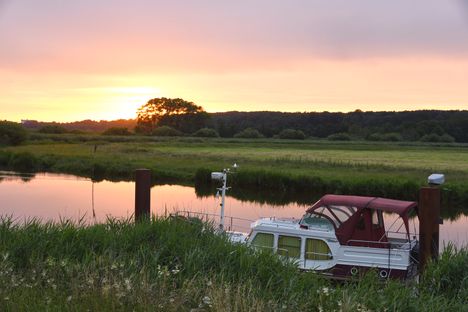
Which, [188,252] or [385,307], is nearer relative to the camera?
[385,307]

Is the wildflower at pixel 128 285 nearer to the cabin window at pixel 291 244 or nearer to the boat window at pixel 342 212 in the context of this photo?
the cabin window at pixel 291 244

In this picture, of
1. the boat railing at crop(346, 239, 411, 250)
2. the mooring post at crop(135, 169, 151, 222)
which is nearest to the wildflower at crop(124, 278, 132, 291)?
the mooring post at crop(135, 169, 151, 222)

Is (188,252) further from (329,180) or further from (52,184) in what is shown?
(52,184)

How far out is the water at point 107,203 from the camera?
71.1 ft

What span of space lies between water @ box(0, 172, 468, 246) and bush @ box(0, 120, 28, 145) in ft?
91.8

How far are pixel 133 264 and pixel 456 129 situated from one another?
111575mm

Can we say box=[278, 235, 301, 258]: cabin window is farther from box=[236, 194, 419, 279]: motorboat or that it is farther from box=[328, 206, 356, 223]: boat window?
box=[328, 206, 356, 223]: boat window

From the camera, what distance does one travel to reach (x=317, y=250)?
44.4 feet

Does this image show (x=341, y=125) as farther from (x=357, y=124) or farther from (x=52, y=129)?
(x=52, y=129)

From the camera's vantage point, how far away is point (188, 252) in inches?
295

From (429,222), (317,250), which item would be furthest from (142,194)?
(429,222)

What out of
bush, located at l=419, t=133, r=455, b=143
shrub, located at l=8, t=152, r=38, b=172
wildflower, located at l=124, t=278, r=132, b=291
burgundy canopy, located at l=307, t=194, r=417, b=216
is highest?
bush, located at l=419, t=133, r=455, b=143

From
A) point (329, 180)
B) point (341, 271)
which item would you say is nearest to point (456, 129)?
point (329, 180)

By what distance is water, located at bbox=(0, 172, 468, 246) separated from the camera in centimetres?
2167
